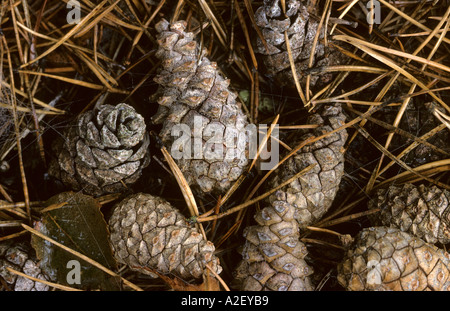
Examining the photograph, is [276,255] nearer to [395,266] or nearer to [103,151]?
[395,266]

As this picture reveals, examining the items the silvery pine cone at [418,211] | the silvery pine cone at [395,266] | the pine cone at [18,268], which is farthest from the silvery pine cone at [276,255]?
the pine cone at [18,268]

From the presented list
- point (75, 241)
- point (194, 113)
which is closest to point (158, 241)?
point (75, 241)

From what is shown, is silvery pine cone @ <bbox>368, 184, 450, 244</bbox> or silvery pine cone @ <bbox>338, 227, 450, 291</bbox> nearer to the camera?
silvery pine cone @ <bbox>338, 227, 450, 291</bbox>

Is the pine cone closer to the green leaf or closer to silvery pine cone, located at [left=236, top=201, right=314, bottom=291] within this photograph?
the green leaf

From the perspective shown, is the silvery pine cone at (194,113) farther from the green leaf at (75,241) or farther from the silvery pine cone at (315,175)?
the green leaf at (75,241)

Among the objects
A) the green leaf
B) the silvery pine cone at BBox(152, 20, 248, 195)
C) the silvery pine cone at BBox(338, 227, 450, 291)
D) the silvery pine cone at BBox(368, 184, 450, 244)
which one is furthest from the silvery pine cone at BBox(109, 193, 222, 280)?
the silvery pine cone at BBox(368, 184, 450, 244)
